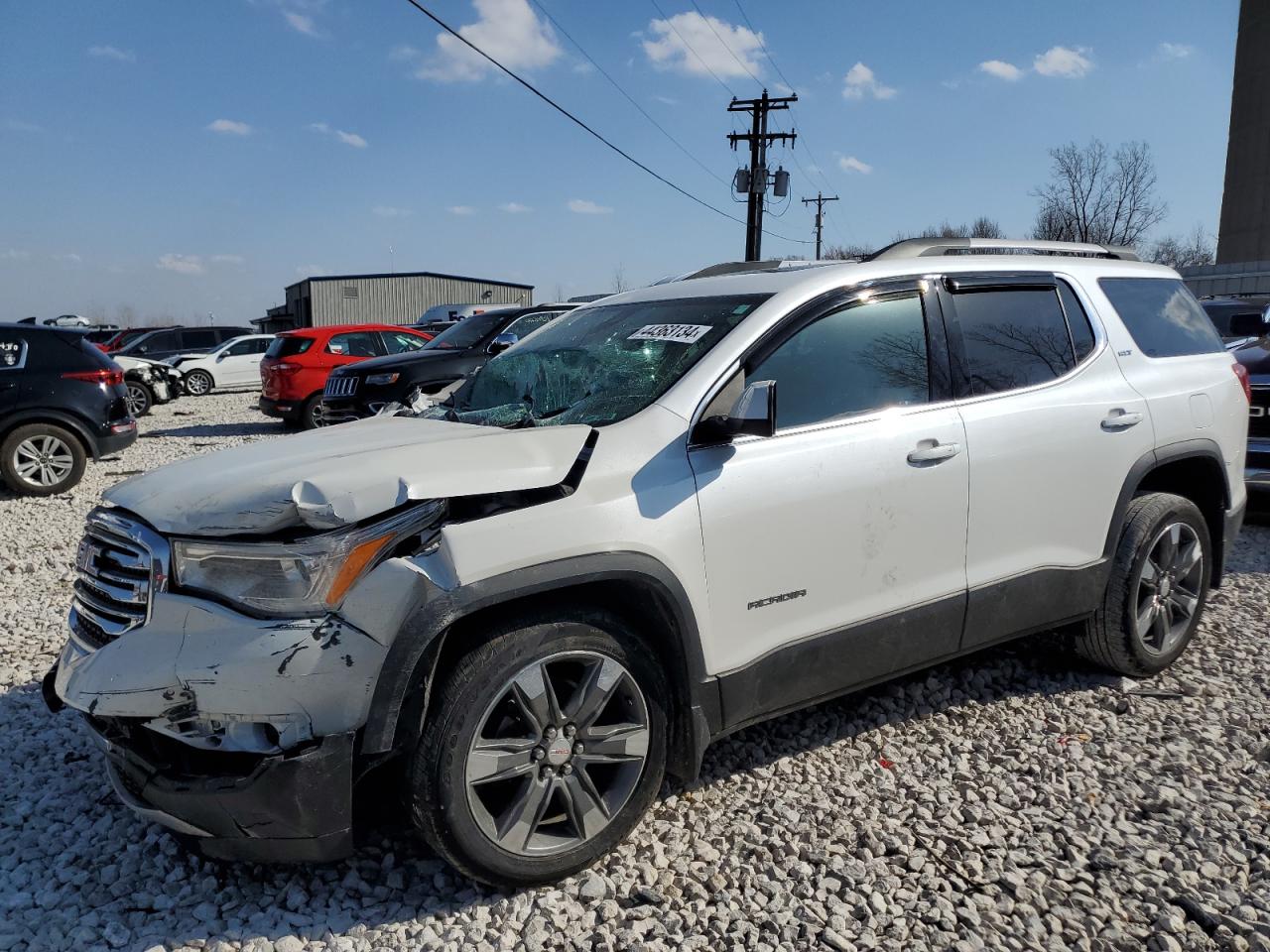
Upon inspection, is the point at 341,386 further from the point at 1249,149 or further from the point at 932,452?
the point at 1249,149

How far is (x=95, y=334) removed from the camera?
28578mm

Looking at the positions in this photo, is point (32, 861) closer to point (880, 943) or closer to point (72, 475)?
point (880, 943)

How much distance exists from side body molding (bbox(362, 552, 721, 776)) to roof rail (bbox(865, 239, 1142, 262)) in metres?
1.76

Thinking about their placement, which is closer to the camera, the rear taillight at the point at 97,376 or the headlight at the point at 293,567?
the headlight at the point at 293,567

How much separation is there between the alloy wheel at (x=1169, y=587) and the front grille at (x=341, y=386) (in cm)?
936

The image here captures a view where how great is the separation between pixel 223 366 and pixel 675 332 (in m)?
22.6

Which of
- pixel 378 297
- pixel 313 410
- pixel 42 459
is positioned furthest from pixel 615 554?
pixel 378 297

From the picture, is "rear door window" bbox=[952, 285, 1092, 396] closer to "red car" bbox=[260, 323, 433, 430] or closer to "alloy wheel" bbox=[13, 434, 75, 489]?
"alloy wheel" bbox=[13, 434, 75, 489]

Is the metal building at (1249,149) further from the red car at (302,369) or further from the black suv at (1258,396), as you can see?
the red car at (302,369)

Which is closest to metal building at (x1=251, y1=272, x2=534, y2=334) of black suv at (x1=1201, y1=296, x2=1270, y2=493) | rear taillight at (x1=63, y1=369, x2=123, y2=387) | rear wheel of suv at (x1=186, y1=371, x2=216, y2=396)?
rear wheel of suv at (x1=186, y1=371, x2=216, y2=396)

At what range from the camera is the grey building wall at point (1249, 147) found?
4541 centimetres

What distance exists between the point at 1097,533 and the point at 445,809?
2.82 meters

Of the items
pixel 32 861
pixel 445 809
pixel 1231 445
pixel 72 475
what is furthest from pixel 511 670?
pixel 72 475

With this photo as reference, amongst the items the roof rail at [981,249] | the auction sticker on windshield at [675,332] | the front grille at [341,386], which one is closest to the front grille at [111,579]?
the auction sticker on windshield at [675,332]
